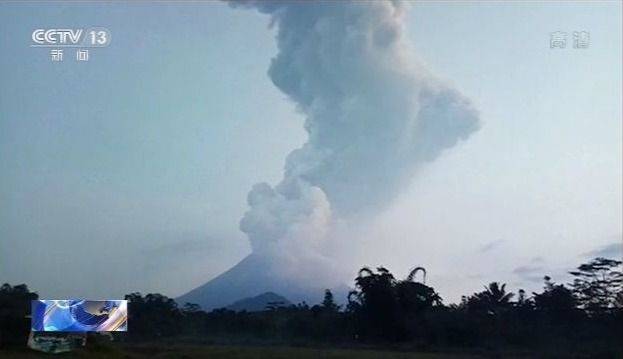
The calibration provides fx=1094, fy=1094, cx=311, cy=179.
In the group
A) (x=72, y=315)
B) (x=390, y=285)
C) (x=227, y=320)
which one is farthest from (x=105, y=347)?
(x=390, y=285)

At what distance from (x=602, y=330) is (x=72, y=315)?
4.58 m

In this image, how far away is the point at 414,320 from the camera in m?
9.52

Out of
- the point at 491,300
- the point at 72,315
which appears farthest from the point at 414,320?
the point at 72,315

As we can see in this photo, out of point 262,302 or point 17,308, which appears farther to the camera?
point 262,302

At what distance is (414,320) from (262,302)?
1.37 m

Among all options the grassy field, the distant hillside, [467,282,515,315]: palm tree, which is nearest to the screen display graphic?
the grassy field

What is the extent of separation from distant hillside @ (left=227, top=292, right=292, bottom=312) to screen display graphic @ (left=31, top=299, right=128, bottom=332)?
1.10 metres

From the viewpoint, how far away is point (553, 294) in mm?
9438

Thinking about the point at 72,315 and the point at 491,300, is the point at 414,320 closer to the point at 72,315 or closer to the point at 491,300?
the point at 491,300

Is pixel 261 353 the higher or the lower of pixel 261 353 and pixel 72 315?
the lower

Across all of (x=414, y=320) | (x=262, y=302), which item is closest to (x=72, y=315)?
(x=262, y=302)

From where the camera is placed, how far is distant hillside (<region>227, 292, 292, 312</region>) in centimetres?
916

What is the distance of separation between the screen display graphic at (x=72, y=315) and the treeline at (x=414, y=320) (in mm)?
213

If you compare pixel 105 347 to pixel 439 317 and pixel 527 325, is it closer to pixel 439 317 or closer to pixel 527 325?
pixel 439 317
